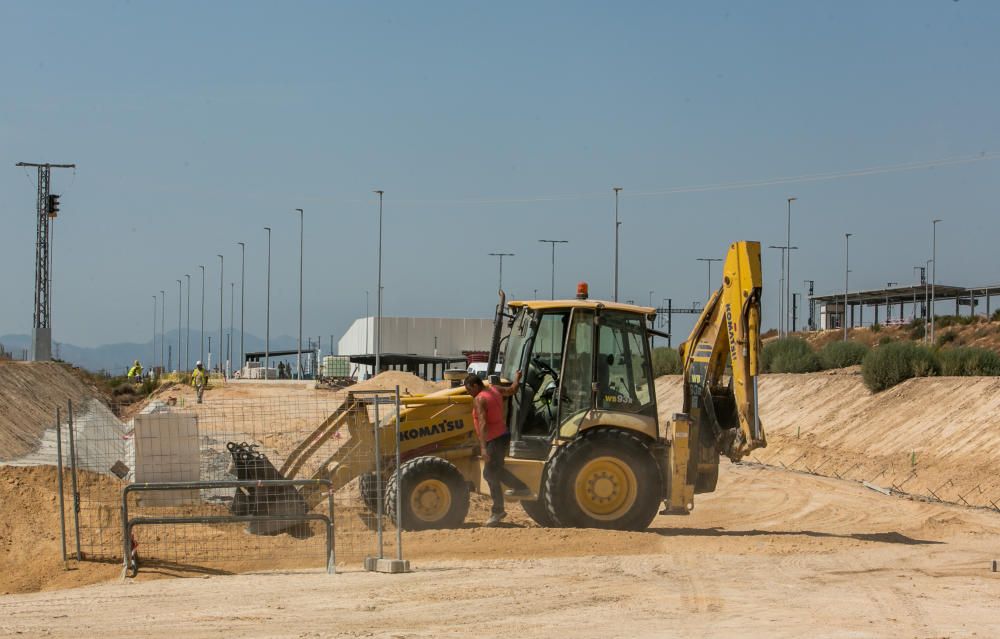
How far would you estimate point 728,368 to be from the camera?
1548 centimetres

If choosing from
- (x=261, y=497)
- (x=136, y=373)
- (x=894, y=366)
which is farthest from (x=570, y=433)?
(x=136, y=373)

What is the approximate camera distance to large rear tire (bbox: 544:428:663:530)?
1357 centimetres

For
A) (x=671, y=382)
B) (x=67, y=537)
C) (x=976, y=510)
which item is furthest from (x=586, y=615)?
(x=671, y=382)

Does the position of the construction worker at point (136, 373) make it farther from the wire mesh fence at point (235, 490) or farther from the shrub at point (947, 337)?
the wire mesh fence at point (235, 490)

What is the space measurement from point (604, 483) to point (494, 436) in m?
1.36

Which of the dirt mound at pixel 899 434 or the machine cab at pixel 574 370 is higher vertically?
the machine cab at pixel 574 370

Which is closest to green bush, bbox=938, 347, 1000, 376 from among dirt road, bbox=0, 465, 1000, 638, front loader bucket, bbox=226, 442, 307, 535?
dirt road, bbox=0, 465, 1000, 638

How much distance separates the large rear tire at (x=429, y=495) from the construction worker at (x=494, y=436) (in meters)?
0.35

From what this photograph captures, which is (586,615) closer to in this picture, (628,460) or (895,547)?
(628,460)

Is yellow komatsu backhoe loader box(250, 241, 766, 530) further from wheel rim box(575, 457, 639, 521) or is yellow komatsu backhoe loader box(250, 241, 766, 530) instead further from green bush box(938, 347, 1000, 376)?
green bush box(938, 347, 1000, 376)

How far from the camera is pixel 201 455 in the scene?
12.3 m

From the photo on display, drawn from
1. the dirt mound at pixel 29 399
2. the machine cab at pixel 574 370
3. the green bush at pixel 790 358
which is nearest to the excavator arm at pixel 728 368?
the machine cab at pixel 574 370

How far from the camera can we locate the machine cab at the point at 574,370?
13820mm

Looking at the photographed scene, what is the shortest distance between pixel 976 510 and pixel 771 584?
774 centimetres
